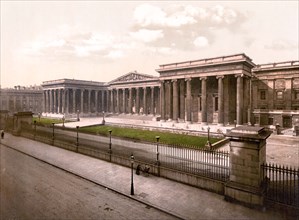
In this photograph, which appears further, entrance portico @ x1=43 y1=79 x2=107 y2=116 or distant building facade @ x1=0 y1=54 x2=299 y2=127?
entrance portico @ x1=43 y1=79 x2=107 y2=116

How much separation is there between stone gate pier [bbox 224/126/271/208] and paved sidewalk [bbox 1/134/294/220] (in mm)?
522

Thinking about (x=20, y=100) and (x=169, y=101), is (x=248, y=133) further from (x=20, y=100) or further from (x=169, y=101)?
(x=20, y=100)

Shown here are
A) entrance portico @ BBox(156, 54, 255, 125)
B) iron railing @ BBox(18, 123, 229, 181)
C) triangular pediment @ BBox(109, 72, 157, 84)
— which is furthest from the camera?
triangular pediment @ BBox(109, 72, 157, 84)

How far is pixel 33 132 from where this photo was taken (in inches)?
1176

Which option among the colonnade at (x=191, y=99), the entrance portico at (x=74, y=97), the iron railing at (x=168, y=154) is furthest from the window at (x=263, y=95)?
the entrance portico at (x=74, y=97)

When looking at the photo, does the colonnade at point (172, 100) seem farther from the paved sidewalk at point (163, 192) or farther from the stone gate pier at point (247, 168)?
the stone gate pier at point (247, 168)

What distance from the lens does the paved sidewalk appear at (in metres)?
9.88

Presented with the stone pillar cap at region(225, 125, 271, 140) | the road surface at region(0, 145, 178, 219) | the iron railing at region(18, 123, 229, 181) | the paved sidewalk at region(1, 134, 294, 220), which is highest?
the stone pillar cap at region(225, 125, 271, 140)

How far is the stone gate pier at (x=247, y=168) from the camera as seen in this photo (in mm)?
10367

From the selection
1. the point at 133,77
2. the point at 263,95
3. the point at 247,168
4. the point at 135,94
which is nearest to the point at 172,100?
the point at 263,95

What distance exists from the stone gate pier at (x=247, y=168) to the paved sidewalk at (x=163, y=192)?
522 millimetres

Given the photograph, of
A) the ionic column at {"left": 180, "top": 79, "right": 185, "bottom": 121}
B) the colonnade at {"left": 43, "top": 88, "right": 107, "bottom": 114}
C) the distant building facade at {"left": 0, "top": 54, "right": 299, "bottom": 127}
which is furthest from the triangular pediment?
the ionic column at {"left": 180, "top": 79, "right": 185, "bottom": 121}

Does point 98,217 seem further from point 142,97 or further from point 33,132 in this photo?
point 142,97

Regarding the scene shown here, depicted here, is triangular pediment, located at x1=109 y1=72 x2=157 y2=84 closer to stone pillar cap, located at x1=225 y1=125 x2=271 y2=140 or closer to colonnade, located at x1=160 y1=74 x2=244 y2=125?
colonnade, located at x1=160 y1=74 x2=244 y2=125
